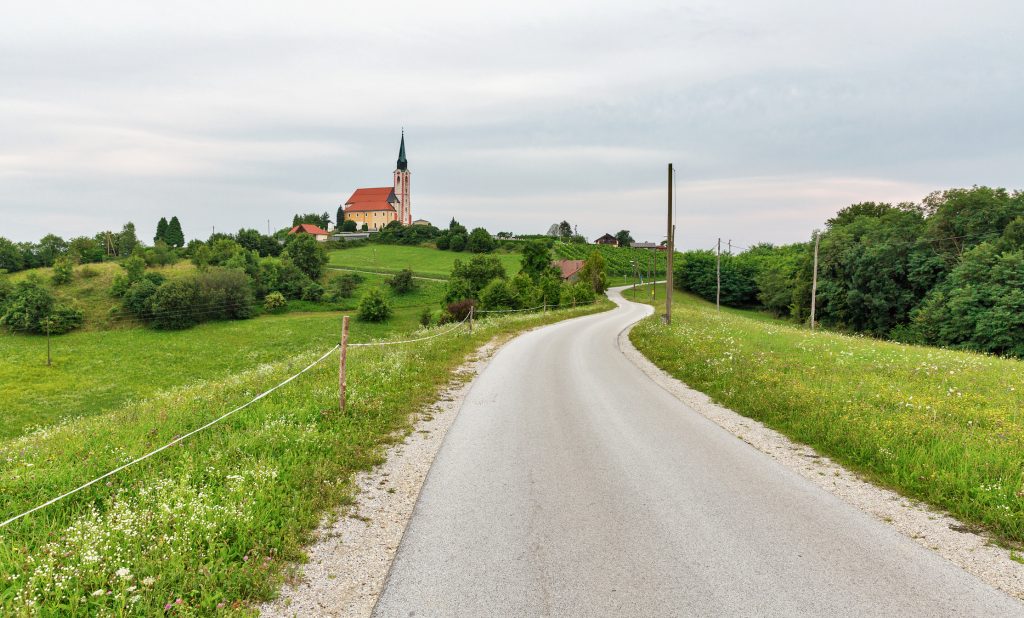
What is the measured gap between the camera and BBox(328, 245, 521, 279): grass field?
4016 inches

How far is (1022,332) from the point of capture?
3862cm

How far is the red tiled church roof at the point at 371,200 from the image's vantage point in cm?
18675

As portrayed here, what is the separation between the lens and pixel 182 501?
5.15m

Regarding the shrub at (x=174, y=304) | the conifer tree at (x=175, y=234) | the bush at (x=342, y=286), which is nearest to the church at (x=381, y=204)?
the conifer tree at (x=175, y=234)

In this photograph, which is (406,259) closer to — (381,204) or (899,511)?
(381,204)

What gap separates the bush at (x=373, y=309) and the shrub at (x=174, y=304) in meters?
23.6

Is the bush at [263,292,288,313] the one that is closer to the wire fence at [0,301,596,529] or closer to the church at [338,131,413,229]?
the wire fence at [0,301,596,529]

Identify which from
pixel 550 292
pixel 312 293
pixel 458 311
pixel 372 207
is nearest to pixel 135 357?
pixel 312 293

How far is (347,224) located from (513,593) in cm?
17759

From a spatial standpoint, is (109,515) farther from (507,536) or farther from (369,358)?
(369,358)

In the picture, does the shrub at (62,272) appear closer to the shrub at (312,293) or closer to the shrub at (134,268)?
Result: the shrub at (134,268)

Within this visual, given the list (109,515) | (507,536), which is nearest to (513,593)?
(507,536)

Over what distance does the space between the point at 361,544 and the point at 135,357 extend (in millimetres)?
61886

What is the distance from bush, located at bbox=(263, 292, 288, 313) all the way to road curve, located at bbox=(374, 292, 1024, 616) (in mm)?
79425
